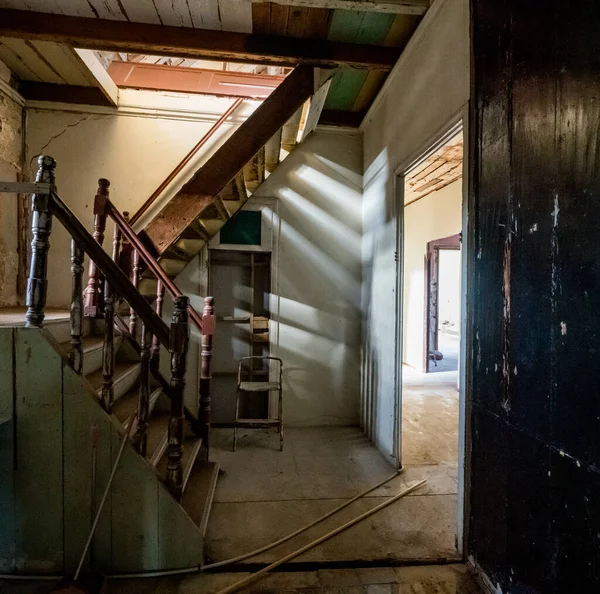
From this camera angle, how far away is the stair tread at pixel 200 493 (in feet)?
6.52

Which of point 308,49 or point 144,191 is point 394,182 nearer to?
point 308,49

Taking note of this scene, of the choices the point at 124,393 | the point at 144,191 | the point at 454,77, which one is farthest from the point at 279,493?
the point at 144,191

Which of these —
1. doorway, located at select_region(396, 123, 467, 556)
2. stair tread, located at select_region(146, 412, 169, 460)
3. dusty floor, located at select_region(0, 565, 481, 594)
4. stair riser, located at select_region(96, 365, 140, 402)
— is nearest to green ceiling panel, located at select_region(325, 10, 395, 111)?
doorway, located at select_region(396, 123, 467, 556)

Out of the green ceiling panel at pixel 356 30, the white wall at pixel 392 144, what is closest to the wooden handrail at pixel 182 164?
the green ceiling panel at pixel 356 30

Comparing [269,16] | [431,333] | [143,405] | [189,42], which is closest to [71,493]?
[143,405]

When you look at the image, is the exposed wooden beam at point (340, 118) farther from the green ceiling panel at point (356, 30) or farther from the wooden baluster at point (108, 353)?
the wooden baluster at point (108, 353)

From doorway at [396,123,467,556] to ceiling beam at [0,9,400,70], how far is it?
100 centimetres

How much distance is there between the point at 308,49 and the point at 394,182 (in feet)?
4.01

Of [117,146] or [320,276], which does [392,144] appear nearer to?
[320,276]

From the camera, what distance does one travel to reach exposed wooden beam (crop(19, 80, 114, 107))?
11.5 feet

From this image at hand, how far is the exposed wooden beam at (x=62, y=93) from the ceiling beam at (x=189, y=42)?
0.88 metres

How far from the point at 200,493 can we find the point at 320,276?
7.78ft

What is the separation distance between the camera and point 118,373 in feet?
8.02

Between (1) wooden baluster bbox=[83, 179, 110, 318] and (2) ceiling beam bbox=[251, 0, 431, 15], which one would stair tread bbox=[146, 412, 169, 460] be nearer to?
(1) wooden baluster bbox=[83, 179, 110, 318]
